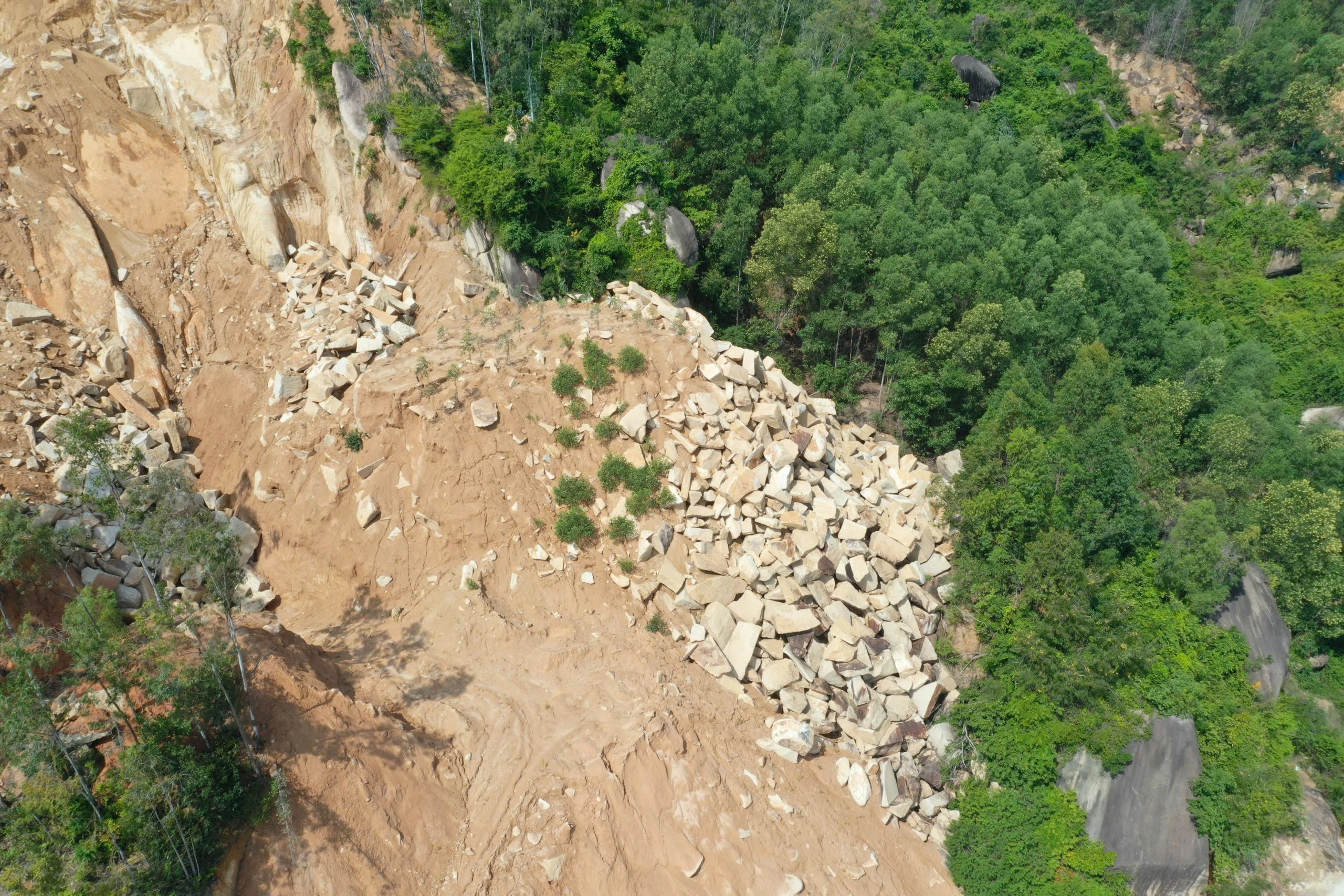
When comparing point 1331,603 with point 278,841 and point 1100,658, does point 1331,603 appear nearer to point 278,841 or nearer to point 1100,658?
point 1100,658

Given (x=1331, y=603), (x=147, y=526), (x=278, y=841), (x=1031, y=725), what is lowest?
(x=1331, y=603)

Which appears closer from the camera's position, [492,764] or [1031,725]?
[492,764]

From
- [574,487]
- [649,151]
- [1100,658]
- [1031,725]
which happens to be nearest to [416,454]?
[574,487]

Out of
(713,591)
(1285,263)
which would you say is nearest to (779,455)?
(713,591)

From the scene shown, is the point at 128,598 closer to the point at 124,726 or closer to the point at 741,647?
the point at 124,726

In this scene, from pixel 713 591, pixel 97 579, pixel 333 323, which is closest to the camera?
pixel 97 579

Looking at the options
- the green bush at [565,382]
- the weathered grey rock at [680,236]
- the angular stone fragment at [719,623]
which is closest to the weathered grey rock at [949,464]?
the angular stone fragment at [719,623]
